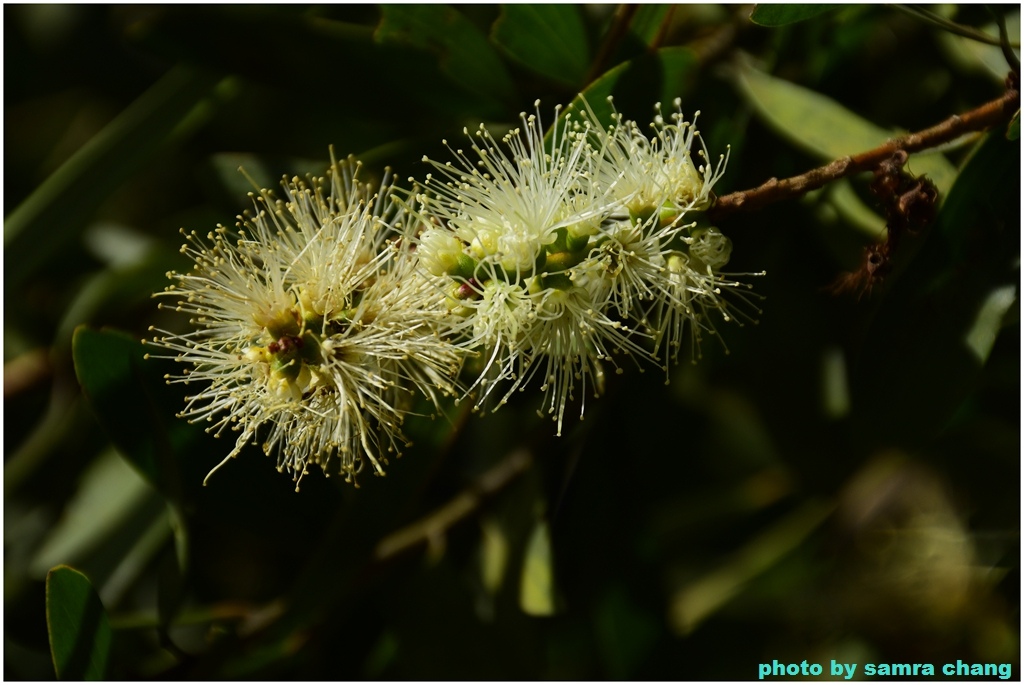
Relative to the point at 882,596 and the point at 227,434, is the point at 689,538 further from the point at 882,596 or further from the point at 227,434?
the point at 227,434

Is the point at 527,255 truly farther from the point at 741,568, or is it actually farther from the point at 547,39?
the point at 741,568

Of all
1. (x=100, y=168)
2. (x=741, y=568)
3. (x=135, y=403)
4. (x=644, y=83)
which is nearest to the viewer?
(x=644, y=83)

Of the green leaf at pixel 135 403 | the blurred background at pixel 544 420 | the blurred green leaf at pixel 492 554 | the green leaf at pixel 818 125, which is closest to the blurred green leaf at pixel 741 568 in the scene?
the blurred background at pixel 544 420

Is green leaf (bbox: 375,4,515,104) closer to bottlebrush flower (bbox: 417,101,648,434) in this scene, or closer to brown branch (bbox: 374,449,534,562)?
bottlebrush flower (bbox: 417,101,648,434)

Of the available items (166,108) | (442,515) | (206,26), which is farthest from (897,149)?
(166,108)

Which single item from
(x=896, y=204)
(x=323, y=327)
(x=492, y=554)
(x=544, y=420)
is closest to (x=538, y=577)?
(x=492, y=554)
